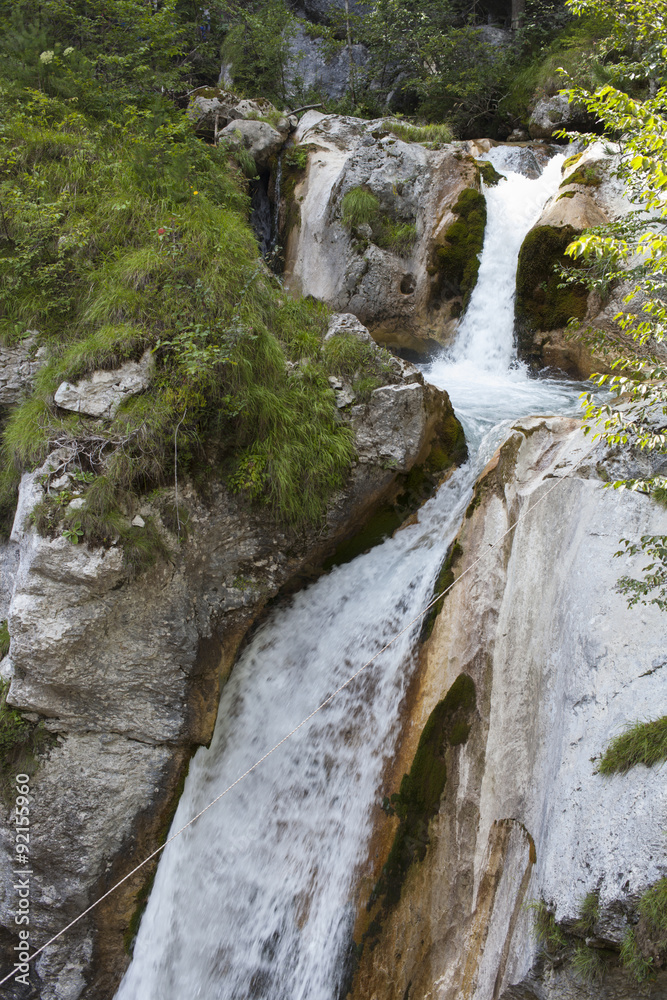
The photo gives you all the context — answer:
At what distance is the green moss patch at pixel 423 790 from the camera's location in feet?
14.6

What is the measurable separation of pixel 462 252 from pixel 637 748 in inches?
344

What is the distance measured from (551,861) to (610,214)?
9.06m

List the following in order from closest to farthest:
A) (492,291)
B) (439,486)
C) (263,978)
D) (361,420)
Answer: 1. (263,978)
2. (361,420)
3. (439,486)
4. (492,291)

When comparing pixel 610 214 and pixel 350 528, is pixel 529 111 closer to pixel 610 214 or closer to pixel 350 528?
pixel 610 214

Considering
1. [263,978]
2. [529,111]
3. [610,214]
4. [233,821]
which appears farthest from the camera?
[529,111]

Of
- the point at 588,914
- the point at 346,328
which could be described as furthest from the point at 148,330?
the point at 588,914

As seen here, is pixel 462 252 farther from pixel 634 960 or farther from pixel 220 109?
pixel 634 960

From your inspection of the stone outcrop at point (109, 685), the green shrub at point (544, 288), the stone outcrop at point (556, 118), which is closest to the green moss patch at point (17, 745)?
the stone outcrop at point (109, 685)

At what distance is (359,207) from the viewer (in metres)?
10.2

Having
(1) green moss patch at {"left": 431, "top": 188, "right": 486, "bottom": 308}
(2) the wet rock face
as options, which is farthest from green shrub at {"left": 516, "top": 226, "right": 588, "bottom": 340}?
(2) the wet rock face

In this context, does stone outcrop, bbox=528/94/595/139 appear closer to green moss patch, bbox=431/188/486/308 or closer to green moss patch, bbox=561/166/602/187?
green moss patch, bbox=561/166/602/187

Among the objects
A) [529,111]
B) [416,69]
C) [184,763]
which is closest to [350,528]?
[184,763]

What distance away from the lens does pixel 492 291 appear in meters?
9.53

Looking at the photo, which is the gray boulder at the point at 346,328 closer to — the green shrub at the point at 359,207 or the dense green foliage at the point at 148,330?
the dense green foliage at the point at 148,330
